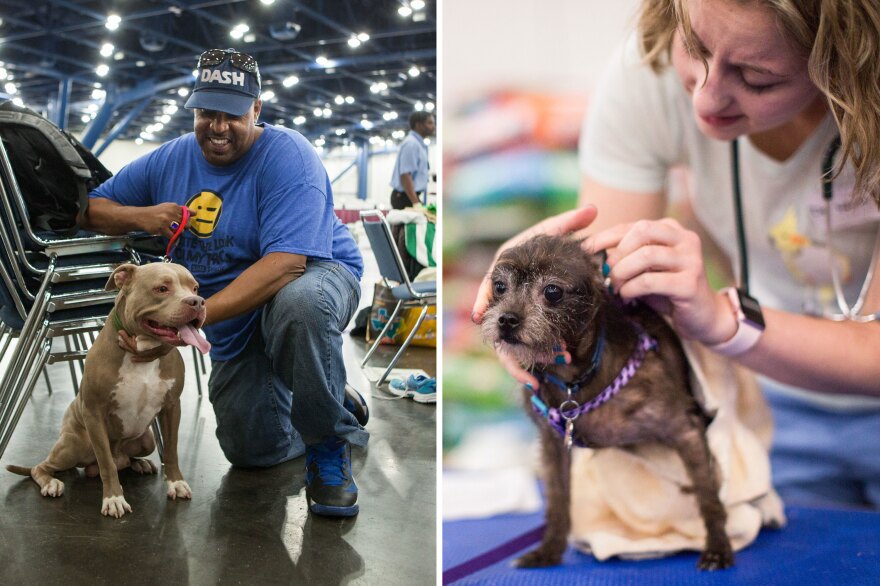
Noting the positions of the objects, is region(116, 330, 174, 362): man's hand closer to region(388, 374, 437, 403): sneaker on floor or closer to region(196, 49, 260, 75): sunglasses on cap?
region(196, 49, 260, 75): sunglasses on cap

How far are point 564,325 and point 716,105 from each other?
0.37m

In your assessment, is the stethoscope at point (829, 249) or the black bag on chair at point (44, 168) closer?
the stethoscope at point (829, 249)

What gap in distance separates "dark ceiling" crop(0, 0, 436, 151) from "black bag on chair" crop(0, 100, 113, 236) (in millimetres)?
6728

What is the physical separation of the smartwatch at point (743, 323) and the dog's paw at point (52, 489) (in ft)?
5.79

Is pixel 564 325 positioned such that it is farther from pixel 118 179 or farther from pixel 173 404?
pixel 118 179

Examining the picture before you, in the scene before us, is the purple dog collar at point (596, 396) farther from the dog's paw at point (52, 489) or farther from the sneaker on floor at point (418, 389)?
the sneaker on floor at point (418, 389)

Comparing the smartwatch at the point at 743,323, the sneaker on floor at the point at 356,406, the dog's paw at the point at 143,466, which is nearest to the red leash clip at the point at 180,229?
the dog's paw at the point at 143,466

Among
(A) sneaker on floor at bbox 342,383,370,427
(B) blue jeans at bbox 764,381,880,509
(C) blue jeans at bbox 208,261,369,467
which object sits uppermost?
(B) blue jeans at bbox 764,381,880,509

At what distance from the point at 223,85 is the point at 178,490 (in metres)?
1.16

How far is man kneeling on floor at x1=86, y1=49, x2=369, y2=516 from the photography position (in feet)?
6.22

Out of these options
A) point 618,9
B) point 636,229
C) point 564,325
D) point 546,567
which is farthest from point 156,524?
point 618,9

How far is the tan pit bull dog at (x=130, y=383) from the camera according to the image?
5.74 feet

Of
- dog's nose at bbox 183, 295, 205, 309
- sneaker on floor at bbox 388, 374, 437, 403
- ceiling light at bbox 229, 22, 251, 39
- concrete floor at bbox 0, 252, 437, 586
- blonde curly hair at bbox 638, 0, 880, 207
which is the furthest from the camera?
ceiling light at bbox 229, 22, 251, 39

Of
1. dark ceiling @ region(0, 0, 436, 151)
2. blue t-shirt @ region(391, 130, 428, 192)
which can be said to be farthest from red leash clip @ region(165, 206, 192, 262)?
dark ceiling @ region(0, 0, 436, 151)
